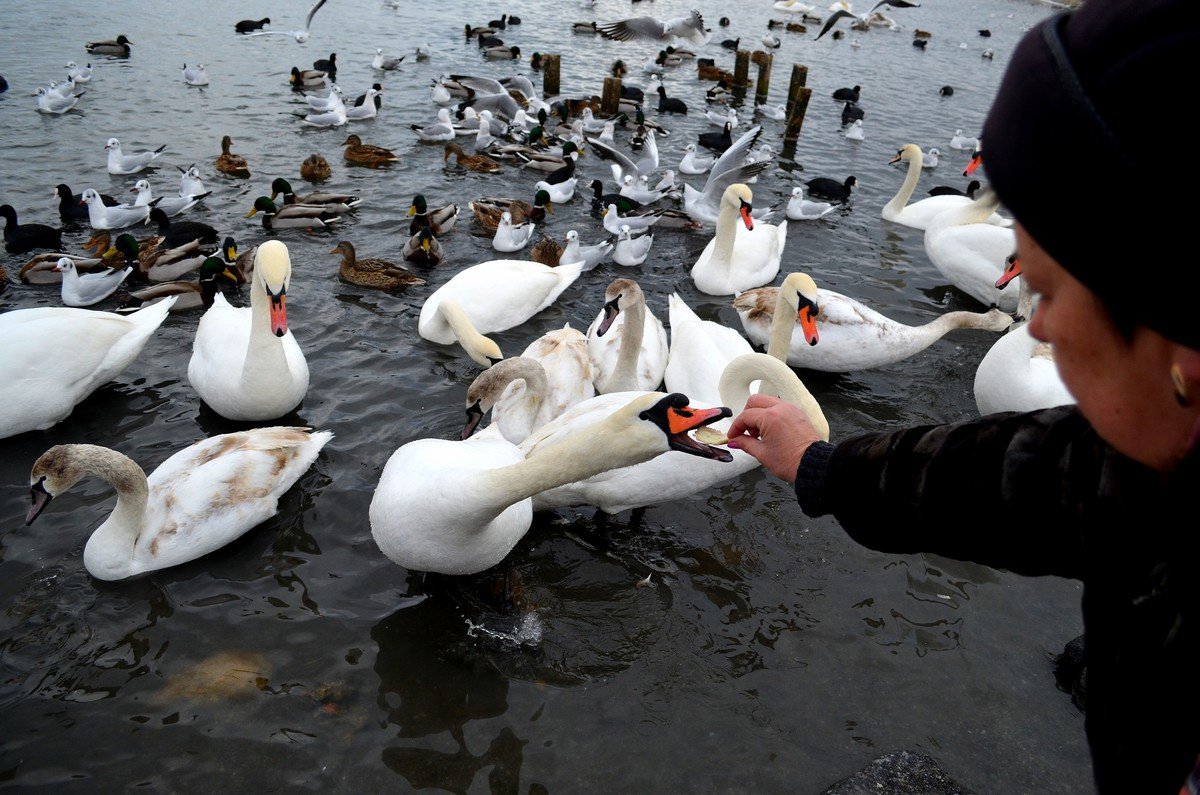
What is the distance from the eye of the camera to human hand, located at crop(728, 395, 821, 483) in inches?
97.3

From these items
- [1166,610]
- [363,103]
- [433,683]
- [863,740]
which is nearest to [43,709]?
[433,683]

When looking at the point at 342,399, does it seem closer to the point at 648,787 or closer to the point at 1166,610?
the point at 648,787

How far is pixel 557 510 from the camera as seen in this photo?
18.8 feet

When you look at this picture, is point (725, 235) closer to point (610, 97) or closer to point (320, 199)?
point (320, 199)

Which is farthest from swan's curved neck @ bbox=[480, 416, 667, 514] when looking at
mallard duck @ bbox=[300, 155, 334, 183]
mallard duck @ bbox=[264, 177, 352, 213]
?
mallard duck @ bbox=[300, 155, 334, 183]

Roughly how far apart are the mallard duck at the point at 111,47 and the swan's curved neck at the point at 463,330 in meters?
16.9

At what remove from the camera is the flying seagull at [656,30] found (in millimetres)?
17109

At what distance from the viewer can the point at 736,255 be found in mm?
9875

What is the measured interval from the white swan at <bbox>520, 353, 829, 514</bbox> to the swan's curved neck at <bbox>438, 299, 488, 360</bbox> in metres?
1.79

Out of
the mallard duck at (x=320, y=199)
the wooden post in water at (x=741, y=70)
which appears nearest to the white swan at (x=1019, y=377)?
the mallard duck at (x=320, y=199)

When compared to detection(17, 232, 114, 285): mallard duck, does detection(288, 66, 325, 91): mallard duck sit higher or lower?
higher

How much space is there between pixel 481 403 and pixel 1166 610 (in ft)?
15.8

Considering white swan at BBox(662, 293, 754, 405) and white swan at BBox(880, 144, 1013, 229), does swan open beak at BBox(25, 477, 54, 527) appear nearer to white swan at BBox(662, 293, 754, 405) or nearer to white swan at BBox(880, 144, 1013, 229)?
white swan at BBox(662, 293, 754, 405)

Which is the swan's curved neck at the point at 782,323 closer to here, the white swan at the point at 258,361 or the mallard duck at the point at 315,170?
the white swan at the point at 258,361
